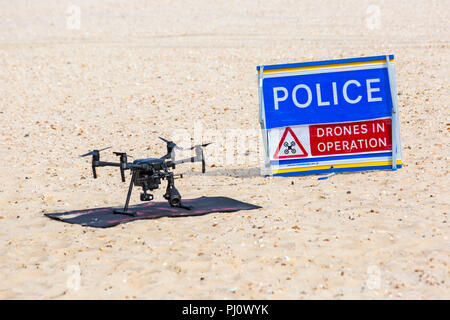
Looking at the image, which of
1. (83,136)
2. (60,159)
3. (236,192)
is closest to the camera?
(236,192)

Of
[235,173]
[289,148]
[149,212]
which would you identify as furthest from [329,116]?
[149,212]

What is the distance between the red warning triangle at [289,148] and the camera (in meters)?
11.2

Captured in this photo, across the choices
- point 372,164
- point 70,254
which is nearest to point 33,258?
point 70,254

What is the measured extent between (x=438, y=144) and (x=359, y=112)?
2167 mm

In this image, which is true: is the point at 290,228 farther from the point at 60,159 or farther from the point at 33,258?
the point at 60,159

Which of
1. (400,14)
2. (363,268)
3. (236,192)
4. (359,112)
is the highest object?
(400,14)

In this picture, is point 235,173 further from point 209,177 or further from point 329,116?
point 329,116

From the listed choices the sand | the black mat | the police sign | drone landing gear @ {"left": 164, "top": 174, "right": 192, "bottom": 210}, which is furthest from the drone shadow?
drone landing gear @ {"left": 164, "top": 174, "right": 192, "bottom": 210}

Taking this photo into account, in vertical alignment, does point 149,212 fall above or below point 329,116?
below

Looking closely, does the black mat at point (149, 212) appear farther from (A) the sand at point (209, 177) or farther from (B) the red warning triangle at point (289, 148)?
(B) the red warning triangle at point (289, 148)

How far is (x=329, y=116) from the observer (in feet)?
36.7

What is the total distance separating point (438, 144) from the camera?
12.3 m

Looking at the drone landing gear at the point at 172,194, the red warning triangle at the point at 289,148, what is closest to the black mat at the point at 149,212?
the drone landing gear at the point at 172,194

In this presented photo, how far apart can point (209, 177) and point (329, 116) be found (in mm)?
2431
